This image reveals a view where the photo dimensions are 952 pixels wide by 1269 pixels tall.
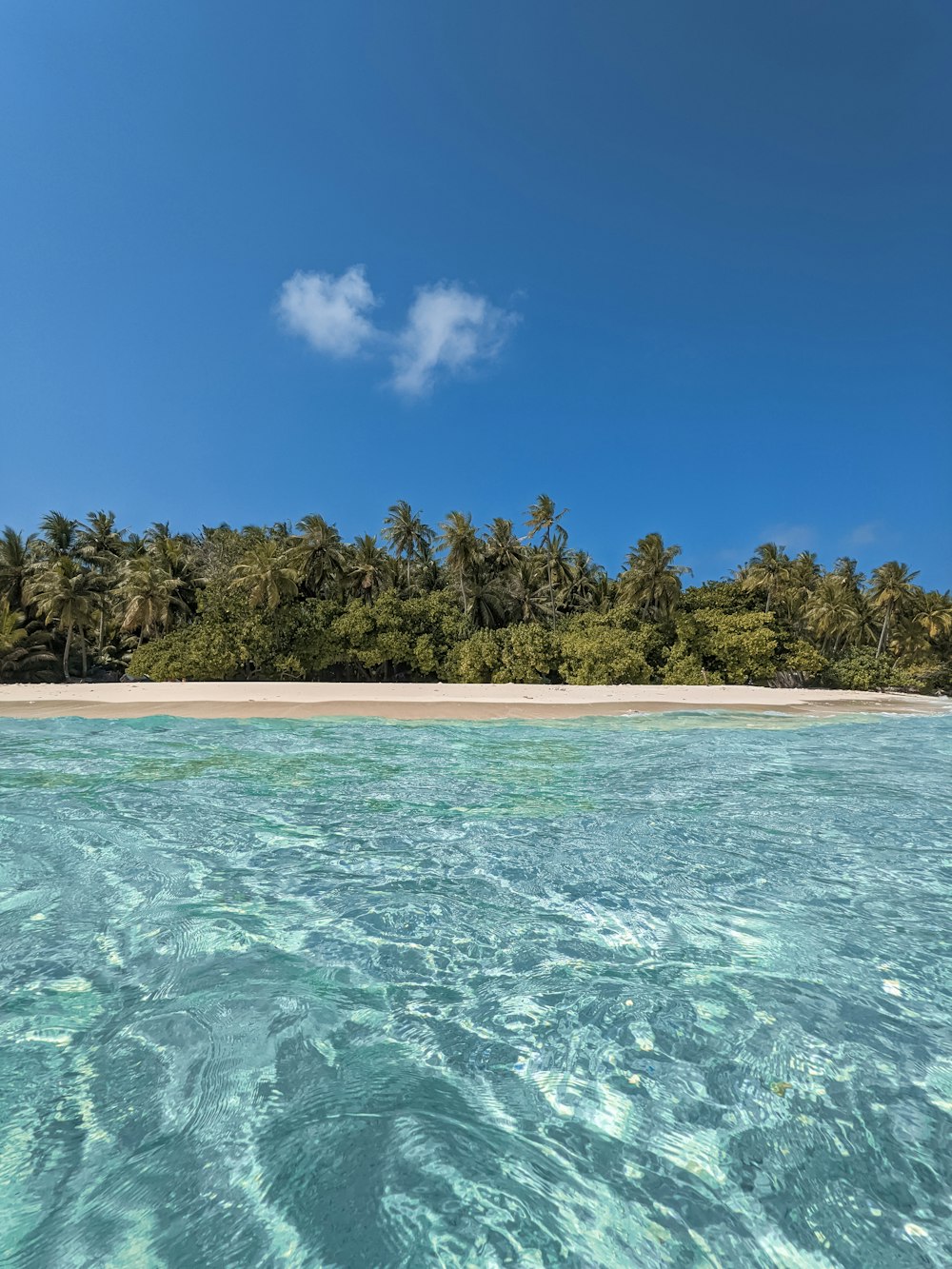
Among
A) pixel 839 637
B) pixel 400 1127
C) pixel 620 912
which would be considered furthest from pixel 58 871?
pixel 839 637

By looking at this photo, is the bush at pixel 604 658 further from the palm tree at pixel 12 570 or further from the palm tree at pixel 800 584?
the palm tree at pixel 12 570

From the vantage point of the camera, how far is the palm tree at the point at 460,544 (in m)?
37.6

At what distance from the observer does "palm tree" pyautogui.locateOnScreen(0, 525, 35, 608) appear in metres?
36.2

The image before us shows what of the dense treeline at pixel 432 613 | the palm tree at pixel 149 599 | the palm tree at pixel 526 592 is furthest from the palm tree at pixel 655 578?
the palm tree at pixel 149 599

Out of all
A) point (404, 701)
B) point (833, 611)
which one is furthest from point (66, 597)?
point (833, 611)

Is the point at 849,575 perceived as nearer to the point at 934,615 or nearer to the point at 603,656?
the point at 934,615

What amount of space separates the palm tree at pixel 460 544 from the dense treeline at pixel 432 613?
122 mm

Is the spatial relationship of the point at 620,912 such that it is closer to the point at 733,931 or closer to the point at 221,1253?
the point at 733,931

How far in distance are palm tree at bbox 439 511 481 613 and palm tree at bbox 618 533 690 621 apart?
396 inches

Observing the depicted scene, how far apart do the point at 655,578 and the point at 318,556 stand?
21.7 metres

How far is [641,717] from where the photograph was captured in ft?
58.3

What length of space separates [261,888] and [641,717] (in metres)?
14.6

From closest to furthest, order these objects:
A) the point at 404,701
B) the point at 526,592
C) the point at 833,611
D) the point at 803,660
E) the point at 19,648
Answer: the point at 404,701, the point at 19,648, the point at 803,660, the point at 833,611, the point at 526,592

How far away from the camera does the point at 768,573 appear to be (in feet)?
138
